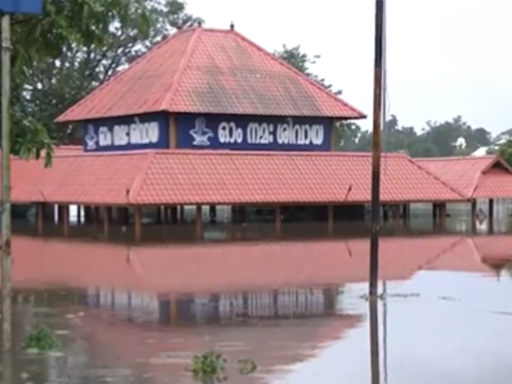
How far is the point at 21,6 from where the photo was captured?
27.7ft

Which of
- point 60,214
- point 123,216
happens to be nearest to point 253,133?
point 123,216

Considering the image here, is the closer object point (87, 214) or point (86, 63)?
point (87, 214)

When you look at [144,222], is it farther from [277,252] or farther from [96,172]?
[277,252]

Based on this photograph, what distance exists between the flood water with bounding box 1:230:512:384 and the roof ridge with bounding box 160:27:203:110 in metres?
9.94

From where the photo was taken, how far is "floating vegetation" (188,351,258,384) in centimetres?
979

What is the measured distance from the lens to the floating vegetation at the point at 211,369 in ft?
32.1

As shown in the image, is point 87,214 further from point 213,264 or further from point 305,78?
point 213,264

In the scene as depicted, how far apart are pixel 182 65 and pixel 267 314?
23.5 metres

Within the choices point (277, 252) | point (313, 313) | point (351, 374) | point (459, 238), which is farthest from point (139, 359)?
point (459, 238)

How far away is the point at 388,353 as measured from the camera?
37.8 feet

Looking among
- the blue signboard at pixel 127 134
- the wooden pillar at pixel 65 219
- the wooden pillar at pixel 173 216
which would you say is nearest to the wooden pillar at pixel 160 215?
the wooden pillar at pixel 173 216

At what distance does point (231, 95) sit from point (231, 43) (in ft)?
13.0

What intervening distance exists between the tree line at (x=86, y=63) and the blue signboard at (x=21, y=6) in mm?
749

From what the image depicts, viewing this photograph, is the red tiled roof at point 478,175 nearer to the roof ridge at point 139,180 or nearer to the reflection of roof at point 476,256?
the reflection of roof at point 476,256
